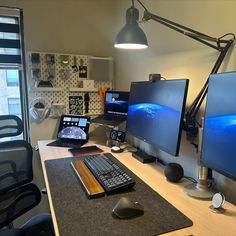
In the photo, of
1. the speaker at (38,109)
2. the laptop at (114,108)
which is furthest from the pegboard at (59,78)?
the laptop at (114,108)

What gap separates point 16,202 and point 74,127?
81 cm

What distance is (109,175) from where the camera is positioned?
1.16 meters

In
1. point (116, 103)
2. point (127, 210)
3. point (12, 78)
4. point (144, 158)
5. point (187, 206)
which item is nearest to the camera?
point (127, 210)

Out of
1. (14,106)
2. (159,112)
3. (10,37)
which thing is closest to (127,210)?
(159,112)

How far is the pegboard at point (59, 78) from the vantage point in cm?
200

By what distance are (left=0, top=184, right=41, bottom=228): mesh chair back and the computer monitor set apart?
0.74 metres

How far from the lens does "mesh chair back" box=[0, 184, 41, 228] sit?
128 centimetres

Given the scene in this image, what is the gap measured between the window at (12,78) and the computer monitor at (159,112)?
3.61ft

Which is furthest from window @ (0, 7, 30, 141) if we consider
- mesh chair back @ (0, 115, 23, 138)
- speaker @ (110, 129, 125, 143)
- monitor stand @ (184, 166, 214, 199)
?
monitor stand @ (184, 166, 214, 199)

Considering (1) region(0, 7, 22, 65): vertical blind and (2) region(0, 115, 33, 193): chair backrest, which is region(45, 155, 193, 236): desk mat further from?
(1) region(0, 7, 22, 65): vertical blind

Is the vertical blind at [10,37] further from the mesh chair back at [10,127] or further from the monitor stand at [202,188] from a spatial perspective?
the monitor stand at [202,188]

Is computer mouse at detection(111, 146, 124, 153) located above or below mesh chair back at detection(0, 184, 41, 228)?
above

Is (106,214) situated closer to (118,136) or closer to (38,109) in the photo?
(118,136)

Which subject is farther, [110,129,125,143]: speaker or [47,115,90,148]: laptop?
[47,115,90,148]: laptop
